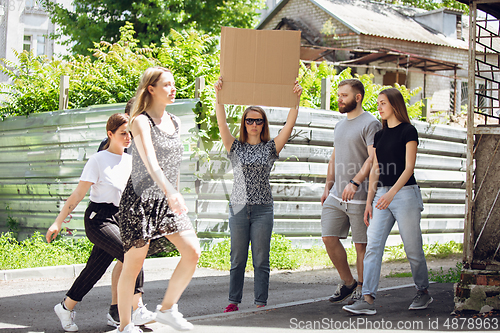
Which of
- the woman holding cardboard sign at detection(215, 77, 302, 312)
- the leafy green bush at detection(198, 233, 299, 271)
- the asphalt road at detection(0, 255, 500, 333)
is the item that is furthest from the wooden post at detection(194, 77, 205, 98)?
the woman holding cardboard sign at detection(215, 77, 302, 312)

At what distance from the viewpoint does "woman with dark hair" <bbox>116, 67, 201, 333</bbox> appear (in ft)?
12.2

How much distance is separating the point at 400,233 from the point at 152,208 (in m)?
2.35

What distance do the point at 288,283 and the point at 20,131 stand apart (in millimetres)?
6327

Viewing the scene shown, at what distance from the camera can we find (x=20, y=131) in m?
10.3

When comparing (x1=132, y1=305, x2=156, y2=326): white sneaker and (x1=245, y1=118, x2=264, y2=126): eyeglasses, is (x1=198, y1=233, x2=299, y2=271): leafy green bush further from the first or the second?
(x1=132, y1=305, x2=156, y2=326): white sneaker

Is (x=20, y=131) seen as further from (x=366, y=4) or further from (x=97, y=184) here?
(x=366, y=4)

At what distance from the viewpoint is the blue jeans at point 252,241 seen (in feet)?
16.1

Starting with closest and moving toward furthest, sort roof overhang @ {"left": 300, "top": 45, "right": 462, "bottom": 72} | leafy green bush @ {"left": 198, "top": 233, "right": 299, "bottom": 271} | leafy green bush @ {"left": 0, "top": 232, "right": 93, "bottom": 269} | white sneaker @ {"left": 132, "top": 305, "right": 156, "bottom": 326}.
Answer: white sneaker @ {"left": 132, "top": 305, "right": 156, "bottom": 326}, leafy green bush @ {"left": 0, "top": 232, "right": 93, "bottom": 269}, leafy green bush @ {"left": 198, "top": 233, "right": 299, "bottom": 271}, roof overhang @ {"left": 300, "top": 45, "right": 462, "bottom": 72}

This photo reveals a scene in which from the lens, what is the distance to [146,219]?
3.75m

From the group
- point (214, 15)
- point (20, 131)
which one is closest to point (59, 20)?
point (214, 15)

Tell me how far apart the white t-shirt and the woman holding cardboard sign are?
3.55 feet

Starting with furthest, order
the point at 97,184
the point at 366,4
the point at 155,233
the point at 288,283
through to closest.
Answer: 1. the point at 366,4
2. the point at 288,283
3. the point at 97,184
4. the point at 155,233

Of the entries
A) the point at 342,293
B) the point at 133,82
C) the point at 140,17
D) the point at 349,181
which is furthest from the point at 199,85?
the point at 140,17

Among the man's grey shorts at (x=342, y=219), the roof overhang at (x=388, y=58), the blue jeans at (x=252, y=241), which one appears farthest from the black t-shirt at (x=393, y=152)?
the roof overhang at (x=388, y=58)
